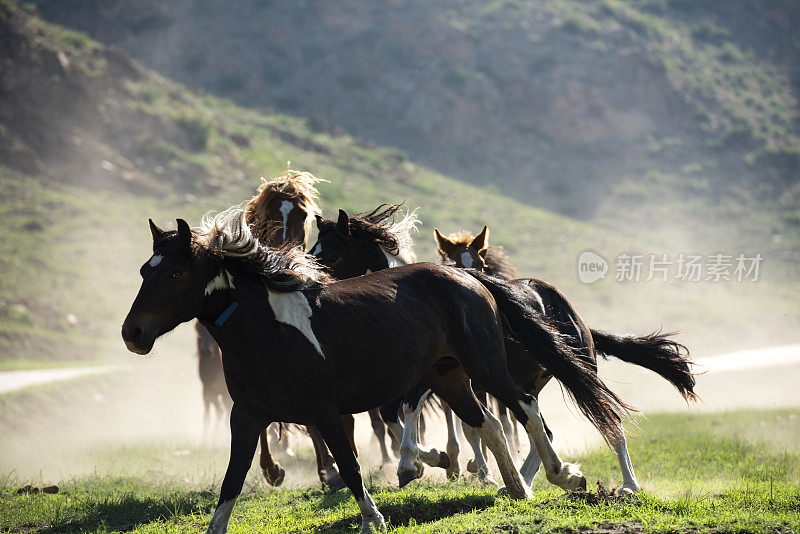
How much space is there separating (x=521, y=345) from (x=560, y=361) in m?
0.49

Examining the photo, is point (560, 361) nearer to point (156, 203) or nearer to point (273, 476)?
point (273, 476)

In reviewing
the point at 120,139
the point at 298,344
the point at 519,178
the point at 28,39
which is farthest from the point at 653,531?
the point at 519,178

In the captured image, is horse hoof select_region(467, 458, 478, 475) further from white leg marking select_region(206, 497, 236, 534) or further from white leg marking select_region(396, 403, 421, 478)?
white leg marking select_region(206, 497, 236, 534)

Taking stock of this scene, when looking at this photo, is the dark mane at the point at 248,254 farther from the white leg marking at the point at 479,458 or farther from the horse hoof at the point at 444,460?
the white leg marking at the point at 479,458

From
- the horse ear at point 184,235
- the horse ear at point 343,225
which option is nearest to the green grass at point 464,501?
the horse ear at point 184,235

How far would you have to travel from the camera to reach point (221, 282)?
208 inches

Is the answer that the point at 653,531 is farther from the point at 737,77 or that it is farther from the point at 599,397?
the point at 737,77

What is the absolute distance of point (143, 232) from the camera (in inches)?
1188

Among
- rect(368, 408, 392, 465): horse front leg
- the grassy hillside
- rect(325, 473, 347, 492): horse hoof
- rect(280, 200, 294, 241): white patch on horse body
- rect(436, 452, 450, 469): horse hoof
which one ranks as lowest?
rect(325, 473, 347, 492): horse hoof

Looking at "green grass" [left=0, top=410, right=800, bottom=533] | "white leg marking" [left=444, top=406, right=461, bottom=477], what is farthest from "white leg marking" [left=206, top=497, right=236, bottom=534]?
"white leg marking" [left=444, top=406, right=461, bottom=477]

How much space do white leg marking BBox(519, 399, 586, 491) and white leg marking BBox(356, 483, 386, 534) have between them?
1.37 m

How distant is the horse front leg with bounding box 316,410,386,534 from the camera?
207 inches

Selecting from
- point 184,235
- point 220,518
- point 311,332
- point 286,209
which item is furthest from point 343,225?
point 220,518

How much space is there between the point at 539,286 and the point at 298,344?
2.86 m
